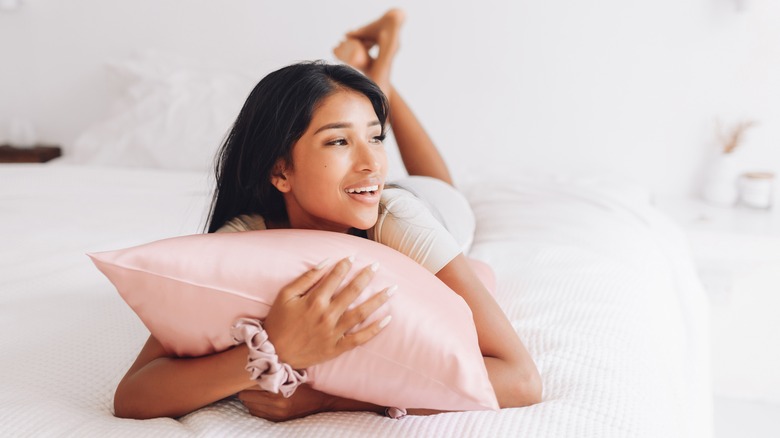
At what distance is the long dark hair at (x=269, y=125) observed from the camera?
1.05 metres

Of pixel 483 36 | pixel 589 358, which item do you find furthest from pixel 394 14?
pixel 589 358

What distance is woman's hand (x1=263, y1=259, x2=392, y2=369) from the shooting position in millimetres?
831

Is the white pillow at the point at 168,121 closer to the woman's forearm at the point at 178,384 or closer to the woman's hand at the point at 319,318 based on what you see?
the woman's forearm at the point at 178,384

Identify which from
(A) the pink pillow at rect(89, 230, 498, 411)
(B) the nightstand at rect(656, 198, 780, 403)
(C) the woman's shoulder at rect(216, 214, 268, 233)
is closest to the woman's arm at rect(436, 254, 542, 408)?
(A) the pink pillow at rect(89, 230, 498, 411)

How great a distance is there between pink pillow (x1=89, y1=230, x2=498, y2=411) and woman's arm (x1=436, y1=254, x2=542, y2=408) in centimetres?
11

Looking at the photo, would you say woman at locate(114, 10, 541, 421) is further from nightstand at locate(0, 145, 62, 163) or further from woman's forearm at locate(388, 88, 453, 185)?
nightstand at locate(0, 145, 62, 163)

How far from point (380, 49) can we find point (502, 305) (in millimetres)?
991

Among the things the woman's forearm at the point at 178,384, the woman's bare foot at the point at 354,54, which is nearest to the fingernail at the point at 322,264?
the woman's forearm at the point at 178,384

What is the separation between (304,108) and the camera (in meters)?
1.04

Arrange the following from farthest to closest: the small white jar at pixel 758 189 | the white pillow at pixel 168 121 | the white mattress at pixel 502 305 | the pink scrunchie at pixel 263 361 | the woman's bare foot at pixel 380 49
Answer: the white pillow at pixel 168 121 → the small white jar at pixel 758 189 → the woman's bare foot at pixel 380 49 → the white mattress at pixel 502 305 → the pink scrunchie at pixel 263 361

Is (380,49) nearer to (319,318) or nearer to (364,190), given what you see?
(364,190)

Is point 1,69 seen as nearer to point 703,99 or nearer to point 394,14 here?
point 394,14

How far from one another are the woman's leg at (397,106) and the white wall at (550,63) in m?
0.49

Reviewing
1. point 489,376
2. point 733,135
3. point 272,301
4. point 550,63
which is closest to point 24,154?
point 550,63
